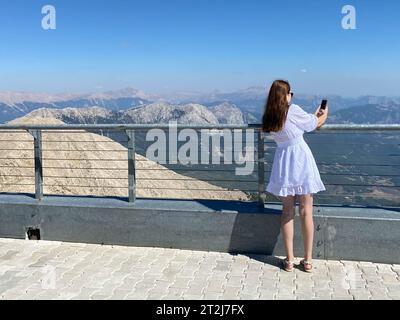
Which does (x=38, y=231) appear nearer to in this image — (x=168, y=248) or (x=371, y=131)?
(x=168, y=248)

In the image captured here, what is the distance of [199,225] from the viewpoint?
19.1ft

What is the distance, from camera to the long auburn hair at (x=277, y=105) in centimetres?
488

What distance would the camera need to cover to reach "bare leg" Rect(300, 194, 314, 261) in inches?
200

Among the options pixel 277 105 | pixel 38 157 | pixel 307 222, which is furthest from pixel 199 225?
pixel 38 157

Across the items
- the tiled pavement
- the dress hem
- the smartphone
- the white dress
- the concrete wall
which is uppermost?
the smartphone

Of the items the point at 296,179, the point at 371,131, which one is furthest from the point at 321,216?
the point at 371,131

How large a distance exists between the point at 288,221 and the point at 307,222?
0.20m

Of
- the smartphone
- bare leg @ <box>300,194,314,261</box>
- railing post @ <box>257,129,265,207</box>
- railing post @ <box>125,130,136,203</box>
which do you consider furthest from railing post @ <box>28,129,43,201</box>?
the smartphone

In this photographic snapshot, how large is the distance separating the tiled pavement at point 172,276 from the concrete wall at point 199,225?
132mm

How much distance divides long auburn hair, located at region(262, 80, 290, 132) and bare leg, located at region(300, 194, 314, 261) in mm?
813

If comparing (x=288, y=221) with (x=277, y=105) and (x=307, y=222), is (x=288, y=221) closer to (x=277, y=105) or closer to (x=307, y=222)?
(x=307, y=222)

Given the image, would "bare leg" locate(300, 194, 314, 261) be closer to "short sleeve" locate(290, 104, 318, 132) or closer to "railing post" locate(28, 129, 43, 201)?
"short sleeve" locate(290, 104, 318, 132)
